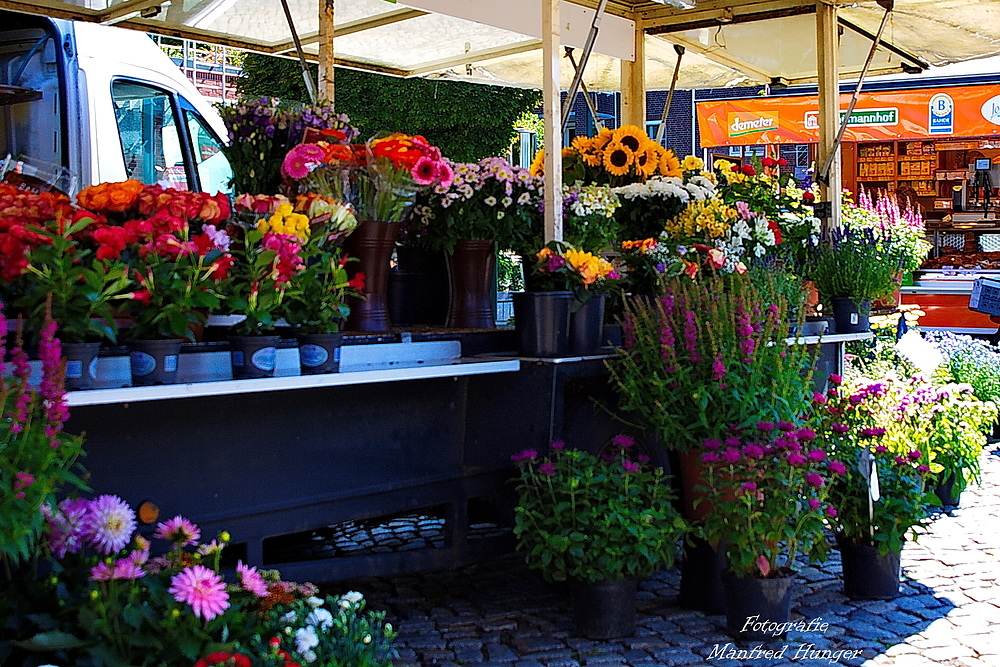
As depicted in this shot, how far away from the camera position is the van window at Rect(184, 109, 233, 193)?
629cm

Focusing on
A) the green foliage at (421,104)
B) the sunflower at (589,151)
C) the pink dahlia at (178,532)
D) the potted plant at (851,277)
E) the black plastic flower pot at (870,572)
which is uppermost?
the green foliage at (421,104)

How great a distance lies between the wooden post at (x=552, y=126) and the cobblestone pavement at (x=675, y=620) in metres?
1.44

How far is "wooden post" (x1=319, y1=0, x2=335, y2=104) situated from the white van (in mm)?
1156

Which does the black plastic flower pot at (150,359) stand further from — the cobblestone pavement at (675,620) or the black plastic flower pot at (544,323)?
the black plastic flower pot at (544,323)

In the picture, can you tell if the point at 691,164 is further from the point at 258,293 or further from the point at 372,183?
the point at 258,293

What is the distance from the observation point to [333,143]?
158 inches

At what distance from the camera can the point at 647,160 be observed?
548cm

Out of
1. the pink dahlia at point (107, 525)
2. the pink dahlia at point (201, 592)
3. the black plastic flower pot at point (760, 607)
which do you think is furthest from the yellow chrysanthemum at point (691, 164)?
the pink dahlia at point (201, 592)

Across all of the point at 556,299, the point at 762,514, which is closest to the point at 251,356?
the point at 556,299

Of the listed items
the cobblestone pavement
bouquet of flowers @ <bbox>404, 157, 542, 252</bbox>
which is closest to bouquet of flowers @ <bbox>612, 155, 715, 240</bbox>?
bouquet of flowers @ <bbox>404, 157, 542, 252</bbox>

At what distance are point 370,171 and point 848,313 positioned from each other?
2991 millimetres

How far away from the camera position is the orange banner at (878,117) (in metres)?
11.7

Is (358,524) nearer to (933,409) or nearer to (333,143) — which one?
(333,143)

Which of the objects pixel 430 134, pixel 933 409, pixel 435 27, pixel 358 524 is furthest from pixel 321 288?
pixel 430 134
